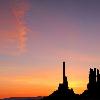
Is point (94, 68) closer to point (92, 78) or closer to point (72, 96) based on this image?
point (92, 78)

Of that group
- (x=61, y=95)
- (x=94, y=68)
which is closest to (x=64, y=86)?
(x=61, y=95)

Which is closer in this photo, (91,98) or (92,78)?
(91,98)

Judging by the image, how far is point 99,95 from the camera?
81750 mm

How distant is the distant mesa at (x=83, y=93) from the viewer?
3329 inches

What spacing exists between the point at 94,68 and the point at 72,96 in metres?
9.08

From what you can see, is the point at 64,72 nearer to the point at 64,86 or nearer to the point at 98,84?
the point at 64,86

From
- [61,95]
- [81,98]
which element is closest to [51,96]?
[61,95]

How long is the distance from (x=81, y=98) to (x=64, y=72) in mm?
9686

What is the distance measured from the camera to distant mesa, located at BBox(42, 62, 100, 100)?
8456 centimetres

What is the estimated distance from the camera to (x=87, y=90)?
8769 centimetres

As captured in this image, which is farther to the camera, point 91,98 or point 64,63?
point 64,63

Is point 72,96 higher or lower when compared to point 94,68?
lower

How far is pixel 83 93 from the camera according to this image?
87500 millimetres

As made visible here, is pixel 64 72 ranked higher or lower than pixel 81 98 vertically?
higher
